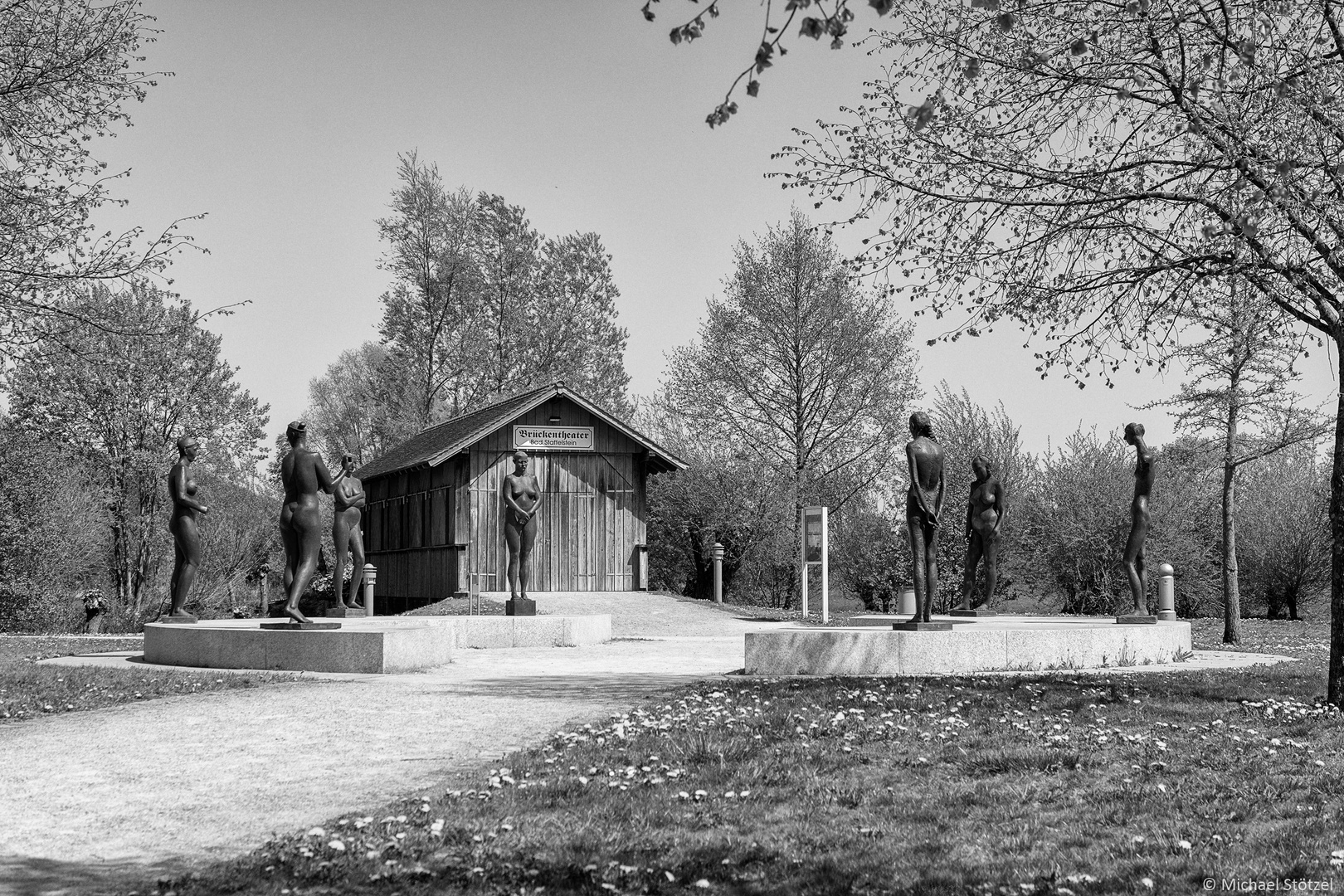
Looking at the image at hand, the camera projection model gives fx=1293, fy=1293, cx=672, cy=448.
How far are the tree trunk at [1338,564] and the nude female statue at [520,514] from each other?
40.5 feet

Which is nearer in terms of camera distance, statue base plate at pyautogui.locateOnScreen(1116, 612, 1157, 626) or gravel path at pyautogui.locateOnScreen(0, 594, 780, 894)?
gravel path at pyautogui.locateOnScreen(0, 594, 780, 894)

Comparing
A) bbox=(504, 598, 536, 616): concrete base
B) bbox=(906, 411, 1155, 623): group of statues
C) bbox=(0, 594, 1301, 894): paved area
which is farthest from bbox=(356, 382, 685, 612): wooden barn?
bbox=(0, 594, 1301, 894): paved area

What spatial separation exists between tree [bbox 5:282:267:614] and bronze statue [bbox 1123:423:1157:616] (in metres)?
27.3

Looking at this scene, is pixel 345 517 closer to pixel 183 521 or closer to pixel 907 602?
pixel 183 521

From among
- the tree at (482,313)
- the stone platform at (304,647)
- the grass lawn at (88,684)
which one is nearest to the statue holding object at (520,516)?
the stone platform at (304,647)

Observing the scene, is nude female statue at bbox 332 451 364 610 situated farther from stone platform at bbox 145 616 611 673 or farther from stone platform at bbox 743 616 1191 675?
stone platform at bbox 743 616 1191 675

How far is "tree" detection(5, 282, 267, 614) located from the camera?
3706cm

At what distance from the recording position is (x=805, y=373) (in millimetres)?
39719

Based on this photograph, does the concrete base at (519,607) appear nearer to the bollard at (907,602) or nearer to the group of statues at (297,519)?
the group of statues at (297,519)

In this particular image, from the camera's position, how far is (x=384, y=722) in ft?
33.4

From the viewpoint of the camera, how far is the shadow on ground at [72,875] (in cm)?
516

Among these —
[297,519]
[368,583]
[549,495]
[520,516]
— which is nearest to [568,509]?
[549,495]

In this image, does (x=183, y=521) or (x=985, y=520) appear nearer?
(x=985, y=520)

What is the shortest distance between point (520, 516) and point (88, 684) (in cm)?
841
